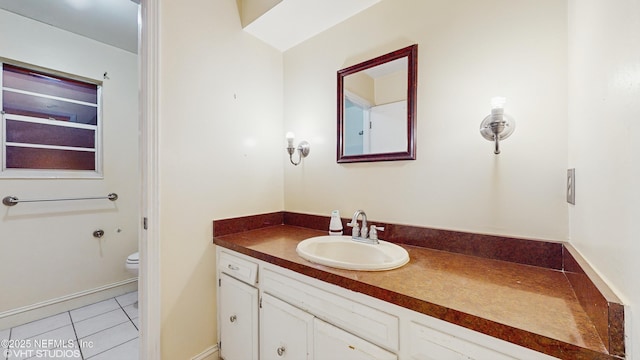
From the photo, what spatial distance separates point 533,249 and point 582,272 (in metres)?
0.32

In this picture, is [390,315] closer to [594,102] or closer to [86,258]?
[594,102]

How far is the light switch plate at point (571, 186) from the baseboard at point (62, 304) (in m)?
3.37

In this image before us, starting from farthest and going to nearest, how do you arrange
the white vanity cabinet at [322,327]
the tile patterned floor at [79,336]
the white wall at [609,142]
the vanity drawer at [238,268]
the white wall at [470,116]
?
the tile patterned floor at [79,336] → the vanity drawer at [238,268] → the white wall at [470,116] → the white vanity cabinet at [322,327] → the white wall at [609,142]

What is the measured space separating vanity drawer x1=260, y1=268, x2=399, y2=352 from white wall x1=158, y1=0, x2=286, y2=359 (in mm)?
584

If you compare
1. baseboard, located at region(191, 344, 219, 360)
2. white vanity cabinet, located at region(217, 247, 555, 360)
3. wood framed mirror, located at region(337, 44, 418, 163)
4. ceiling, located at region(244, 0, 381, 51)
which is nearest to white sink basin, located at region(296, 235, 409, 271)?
white vanity cabinet, located at region(217, 247, 555, 360)

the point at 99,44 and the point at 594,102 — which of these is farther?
the point at 99,44

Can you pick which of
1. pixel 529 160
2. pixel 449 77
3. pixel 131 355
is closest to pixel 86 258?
pixel 131 355

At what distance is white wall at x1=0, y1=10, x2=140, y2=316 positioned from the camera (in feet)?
6.10

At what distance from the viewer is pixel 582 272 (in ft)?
2.23

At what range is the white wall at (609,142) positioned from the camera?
1.48 feet

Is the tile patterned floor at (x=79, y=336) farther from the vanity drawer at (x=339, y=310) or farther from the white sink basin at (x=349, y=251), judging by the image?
the white sink basin at (x=349, y=251)

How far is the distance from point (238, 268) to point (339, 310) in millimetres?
680

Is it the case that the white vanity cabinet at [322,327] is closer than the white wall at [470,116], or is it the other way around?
the white vanity cabinet at [322,327]

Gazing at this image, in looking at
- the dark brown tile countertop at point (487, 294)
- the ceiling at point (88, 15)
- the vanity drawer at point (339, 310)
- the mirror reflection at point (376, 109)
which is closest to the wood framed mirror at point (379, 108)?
the mirror reflection at point (376, 109)
